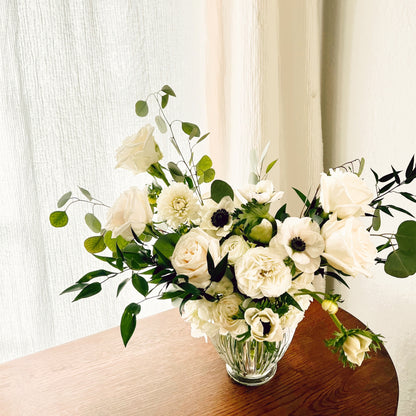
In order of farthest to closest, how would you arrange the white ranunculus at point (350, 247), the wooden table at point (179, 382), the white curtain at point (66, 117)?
the white curtain at point (66, 117), the wooden table at point (179, 382), the white ranunculus at point (350, 247)

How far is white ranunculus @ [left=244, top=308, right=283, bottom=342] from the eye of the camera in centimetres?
56

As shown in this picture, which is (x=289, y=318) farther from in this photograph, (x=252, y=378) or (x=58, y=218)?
(x=58, y=218)

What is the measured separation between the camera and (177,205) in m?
0.60

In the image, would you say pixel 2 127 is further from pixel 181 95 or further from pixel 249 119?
pixel 249 119

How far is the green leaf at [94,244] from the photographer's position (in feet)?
2.07

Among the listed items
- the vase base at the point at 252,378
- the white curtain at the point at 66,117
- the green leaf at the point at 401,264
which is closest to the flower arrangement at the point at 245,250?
the green leaf at the point at 401,264

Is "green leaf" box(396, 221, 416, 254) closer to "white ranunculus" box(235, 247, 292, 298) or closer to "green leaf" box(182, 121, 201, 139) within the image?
"white ranunculus" box(235, 247, 292, 298)

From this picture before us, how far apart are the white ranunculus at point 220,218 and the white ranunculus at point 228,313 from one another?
90 mm

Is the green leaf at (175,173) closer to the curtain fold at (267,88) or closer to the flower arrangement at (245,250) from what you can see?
the flower arrangement at (245,250)

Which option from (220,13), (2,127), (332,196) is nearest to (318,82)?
(220,13)

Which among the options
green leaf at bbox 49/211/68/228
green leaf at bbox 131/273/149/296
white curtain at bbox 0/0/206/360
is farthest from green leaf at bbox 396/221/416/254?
white curtain at bbox 0/0/206/360

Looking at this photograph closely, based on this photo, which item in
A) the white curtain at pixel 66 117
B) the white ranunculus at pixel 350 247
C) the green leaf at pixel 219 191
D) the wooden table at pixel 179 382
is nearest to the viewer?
the white ranunculus at pixel 350 247

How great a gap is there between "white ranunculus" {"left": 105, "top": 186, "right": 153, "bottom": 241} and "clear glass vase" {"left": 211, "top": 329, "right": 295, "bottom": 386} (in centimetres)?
24

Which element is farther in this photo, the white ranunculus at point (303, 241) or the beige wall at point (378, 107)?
the beige wall at point (378, 107)
